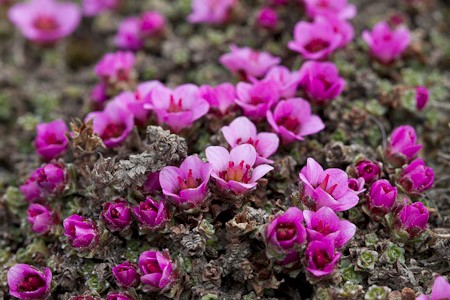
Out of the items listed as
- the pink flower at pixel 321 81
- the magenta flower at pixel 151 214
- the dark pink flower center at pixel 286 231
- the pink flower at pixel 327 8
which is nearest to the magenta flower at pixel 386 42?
the pink flower at pixel 327 8

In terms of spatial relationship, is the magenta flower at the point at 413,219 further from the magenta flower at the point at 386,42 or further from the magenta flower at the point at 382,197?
the magenta flower at the point at 386,42

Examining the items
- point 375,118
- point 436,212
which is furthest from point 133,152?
point 436,212

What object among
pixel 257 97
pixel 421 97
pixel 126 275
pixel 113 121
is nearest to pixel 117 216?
pixel 126 275

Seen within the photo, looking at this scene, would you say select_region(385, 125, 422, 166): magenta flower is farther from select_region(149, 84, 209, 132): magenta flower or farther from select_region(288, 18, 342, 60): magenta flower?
select_region(149, 84, 209, 132): magenta flower

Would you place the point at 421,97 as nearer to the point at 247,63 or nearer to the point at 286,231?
the point at 247,63

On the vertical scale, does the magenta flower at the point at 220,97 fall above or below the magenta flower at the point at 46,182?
above

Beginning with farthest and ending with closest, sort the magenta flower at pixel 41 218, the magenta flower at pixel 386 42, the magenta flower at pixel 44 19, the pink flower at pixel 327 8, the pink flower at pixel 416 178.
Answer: the magenta flower at pixel 44 19 → the pink flower at pixel 327 8 → the magenta flower at pixel 386 42 → the magenta flower at pixel 41 218 → the pink flower at pixel 416 178

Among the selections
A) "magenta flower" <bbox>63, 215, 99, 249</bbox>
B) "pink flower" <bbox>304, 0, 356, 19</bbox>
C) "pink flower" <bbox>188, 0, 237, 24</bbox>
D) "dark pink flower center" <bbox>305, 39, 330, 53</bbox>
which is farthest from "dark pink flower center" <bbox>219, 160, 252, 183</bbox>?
"pink flower" <bbox>188, 0, 237, 24</bbox>
